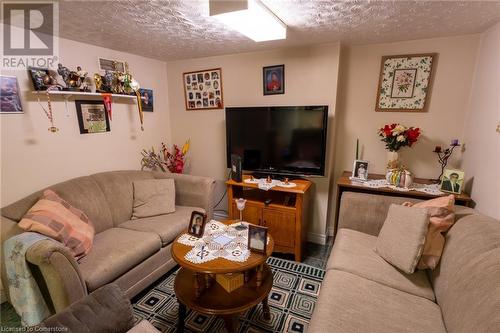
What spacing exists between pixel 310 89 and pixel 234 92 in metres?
0.92

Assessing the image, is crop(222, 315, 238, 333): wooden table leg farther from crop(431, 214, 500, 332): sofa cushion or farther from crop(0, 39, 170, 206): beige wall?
crop(0, 39, 170, 206): beige wall

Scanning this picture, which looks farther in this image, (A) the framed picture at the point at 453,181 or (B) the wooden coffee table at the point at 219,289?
(A) the framed picture at the point at 453,181

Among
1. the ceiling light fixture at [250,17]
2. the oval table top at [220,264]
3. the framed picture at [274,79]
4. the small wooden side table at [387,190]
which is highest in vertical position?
the ceiling light fixture at [250,17]

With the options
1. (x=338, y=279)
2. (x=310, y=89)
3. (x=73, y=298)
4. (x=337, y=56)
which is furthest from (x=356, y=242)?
(x=73, y=298)

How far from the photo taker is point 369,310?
1.23 metres

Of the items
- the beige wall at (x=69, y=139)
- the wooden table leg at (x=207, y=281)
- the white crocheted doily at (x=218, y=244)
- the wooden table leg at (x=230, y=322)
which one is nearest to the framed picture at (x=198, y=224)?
the white crocheted doily at (x=218, y=244)

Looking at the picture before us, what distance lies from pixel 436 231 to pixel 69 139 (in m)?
3.06

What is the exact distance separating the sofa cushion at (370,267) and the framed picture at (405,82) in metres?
1.46

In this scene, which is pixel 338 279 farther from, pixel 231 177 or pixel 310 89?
pixel 310 89

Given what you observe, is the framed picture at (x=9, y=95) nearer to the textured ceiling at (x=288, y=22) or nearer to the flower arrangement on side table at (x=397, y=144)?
the textured ceiling at (x=288, y=22)

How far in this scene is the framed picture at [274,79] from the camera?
2.66m

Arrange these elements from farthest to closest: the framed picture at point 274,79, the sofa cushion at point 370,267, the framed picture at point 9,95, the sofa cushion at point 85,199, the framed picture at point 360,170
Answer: the framed picture at point 274,79 < the framed picture at point 360,170 < the sofa cushion at point 85,199 < the framed picture at point 9,95 < the sofa cushion at point 370,267

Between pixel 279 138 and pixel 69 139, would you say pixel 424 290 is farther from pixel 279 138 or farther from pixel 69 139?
pixel 69 139

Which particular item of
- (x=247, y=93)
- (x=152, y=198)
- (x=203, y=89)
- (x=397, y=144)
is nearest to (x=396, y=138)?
(x=397, y=144)
